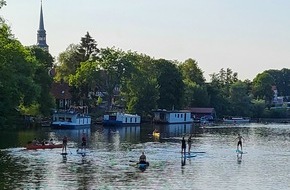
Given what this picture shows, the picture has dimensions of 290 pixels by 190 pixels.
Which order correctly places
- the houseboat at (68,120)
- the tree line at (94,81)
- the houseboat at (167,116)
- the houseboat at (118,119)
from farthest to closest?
1. the houseboat at (167,116)
2. the houseboat at (118,119)
3. the houseboat at (68,120)
4. the tree line at (94,81)

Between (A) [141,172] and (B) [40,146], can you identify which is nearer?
(A) [141,172]

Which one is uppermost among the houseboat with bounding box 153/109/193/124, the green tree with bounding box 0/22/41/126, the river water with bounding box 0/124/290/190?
the green tree with bounding box 0/22/41/126

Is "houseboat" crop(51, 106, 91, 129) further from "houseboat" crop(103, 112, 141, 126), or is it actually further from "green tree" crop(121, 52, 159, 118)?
"green tree" crop(121, 52, 159, 118)

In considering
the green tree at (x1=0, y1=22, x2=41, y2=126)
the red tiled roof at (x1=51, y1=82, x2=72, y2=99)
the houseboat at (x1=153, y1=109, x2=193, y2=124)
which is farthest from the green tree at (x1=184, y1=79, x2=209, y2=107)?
the green tree at (x1=0, y1=22, x2=41, y2=126)

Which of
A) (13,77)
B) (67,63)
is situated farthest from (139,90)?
(13,77)

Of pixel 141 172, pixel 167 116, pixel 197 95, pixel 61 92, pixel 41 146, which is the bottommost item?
pixel 141 172

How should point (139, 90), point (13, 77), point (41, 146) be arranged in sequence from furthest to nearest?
point (139, 90), point (13, 77), point (41, 146)

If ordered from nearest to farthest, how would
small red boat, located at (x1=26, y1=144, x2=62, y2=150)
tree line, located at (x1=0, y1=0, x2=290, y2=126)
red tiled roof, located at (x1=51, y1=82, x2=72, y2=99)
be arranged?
1. small red boat, located at (x1=26, y1=144, x2=62, y2=150)
2. tree line, located at (x1=0, y1=0, x2=290, y2=126)
3. red tiled roof, located at (x1=51, y1=82, x2=72, y2=99)

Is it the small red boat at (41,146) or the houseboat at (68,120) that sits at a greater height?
the houseboat at (68,120)

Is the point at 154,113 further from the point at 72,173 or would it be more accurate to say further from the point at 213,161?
the point at 72,173

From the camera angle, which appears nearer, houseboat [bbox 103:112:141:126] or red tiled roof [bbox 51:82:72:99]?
houseboat [bbox 103:112:141:126]

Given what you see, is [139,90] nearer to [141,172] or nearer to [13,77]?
[13,77]

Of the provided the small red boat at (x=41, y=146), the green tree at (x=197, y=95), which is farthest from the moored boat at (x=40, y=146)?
the green tree at (x=197, y=95)

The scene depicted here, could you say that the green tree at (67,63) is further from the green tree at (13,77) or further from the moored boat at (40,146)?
the moored boat at (40,146)
